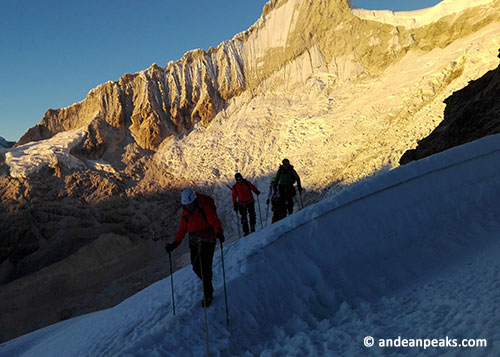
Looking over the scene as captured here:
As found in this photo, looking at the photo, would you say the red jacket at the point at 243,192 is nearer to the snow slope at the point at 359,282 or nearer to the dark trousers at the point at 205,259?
the snow slope at the point at 359,282

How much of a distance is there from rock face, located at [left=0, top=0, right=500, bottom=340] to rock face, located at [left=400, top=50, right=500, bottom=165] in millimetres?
173

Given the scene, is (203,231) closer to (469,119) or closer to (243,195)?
(243,195)

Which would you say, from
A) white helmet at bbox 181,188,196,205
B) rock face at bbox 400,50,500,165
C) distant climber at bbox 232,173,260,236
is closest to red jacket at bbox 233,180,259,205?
distant climber at bbox 232,173,260,236

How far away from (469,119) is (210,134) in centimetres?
1726

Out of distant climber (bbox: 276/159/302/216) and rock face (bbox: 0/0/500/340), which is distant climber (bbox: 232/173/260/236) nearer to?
distant climber (bbox: 276/159/302/216)

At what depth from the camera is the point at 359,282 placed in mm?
4848

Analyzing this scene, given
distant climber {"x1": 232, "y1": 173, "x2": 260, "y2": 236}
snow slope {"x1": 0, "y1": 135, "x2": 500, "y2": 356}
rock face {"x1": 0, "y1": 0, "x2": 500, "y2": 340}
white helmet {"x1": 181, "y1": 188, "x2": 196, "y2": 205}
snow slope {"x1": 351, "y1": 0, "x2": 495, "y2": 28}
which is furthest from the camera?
snow slope {"x1": 351, "y1": 0, "x2": 495, "y2": 28}

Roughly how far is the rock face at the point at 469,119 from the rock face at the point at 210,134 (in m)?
0.17

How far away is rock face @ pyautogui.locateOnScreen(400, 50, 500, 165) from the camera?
919 centimetres

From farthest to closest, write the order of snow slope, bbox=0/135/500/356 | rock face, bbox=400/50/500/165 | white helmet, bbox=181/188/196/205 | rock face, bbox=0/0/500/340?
rock face, bbox=0/0/500/340
rock face, bbox=400/50/500/165
white helmet, bbox=181/188/196/205
snow slope, bbox=0/135/500/356

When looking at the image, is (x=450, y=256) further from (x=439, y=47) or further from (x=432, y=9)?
(x=432, y=9)

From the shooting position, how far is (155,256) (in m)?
17.2

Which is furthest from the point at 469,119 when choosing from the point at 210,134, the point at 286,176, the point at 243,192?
the point at 210,134

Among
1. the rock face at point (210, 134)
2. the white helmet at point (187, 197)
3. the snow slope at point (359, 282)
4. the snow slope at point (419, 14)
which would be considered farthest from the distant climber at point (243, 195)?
the snow slope at point (419, 14)
